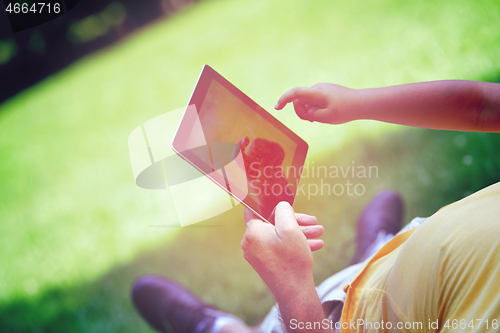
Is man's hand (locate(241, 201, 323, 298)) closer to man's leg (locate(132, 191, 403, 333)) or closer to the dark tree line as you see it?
man's leg (locate(132, 191, 403, 333))

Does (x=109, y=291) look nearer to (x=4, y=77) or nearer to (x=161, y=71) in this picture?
(x=161, y=71)

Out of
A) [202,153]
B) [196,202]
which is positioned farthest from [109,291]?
[202,153]

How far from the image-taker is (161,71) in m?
1.89

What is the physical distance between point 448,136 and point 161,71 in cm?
169

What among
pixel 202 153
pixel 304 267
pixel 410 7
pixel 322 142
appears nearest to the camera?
pixel 304 267

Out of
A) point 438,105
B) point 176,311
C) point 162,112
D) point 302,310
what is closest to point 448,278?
point 302,310

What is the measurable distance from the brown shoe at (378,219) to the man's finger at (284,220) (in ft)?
2.17

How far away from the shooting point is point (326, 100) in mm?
978

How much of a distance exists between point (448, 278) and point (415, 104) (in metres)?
0.58

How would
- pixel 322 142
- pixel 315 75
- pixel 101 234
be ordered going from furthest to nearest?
1. pixel 315 75
2. pixel 322 142
3. pixel 101 234

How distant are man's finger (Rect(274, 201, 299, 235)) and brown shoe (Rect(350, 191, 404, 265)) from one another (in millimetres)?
661

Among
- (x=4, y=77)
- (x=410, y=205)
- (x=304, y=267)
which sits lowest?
(x=410, y=205)

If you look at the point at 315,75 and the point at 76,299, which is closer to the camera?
the point at 76,299

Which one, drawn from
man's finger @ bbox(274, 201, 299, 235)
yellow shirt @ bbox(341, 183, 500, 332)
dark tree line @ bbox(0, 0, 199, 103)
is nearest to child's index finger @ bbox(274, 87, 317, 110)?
man's finger @ bbox(274, 201, 299, 235)
